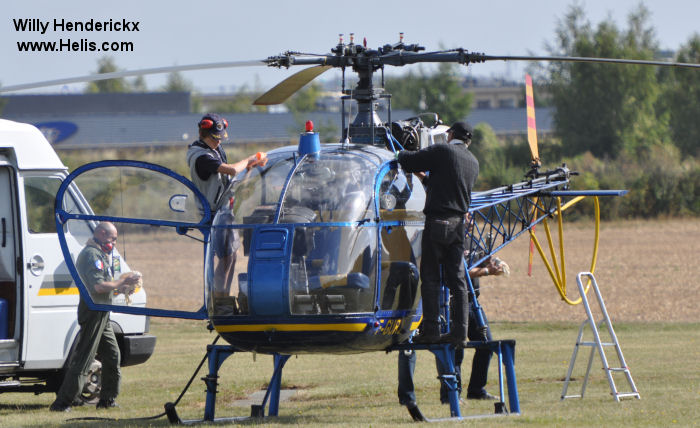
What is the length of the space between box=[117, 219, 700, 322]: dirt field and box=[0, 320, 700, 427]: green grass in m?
2.99

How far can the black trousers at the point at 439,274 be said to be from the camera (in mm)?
8953

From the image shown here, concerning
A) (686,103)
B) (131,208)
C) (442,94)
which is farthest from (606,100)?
(131,208)

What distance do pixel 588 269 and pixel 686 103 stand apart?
93.7 feet

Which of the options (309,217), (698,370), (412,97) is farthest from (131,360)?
(412,97)

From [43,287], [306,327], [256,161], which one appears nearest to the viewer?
[306,327]

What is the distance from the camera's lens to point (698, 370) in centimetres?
1302

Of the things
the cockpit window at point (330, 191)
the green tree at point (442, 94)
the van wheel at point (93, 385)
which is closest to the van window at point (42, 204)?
the van wheel at point (93, 385)

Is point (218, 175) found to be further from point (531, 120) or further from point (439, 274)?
point (531, 120)

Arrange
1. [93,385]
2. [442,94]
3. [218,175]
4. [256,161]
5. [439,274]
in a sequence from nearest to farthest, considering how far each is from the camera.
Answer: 1. [439,274]
2. [256,161]
3. [218,175]
4. [93,385]
5. [442,94]

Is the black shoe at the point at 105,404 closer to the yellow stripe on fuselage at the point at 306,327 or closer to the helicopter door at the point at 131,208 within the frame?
the helicopter door at the point at 131,208

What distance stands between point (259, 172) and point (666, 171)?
37566 millimetres

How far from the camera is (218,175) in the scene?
31.2 feet

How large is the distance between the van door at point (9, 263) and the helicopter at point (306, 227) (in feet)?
5.69

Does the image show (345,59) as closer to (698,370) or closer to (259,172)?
(259,172)
